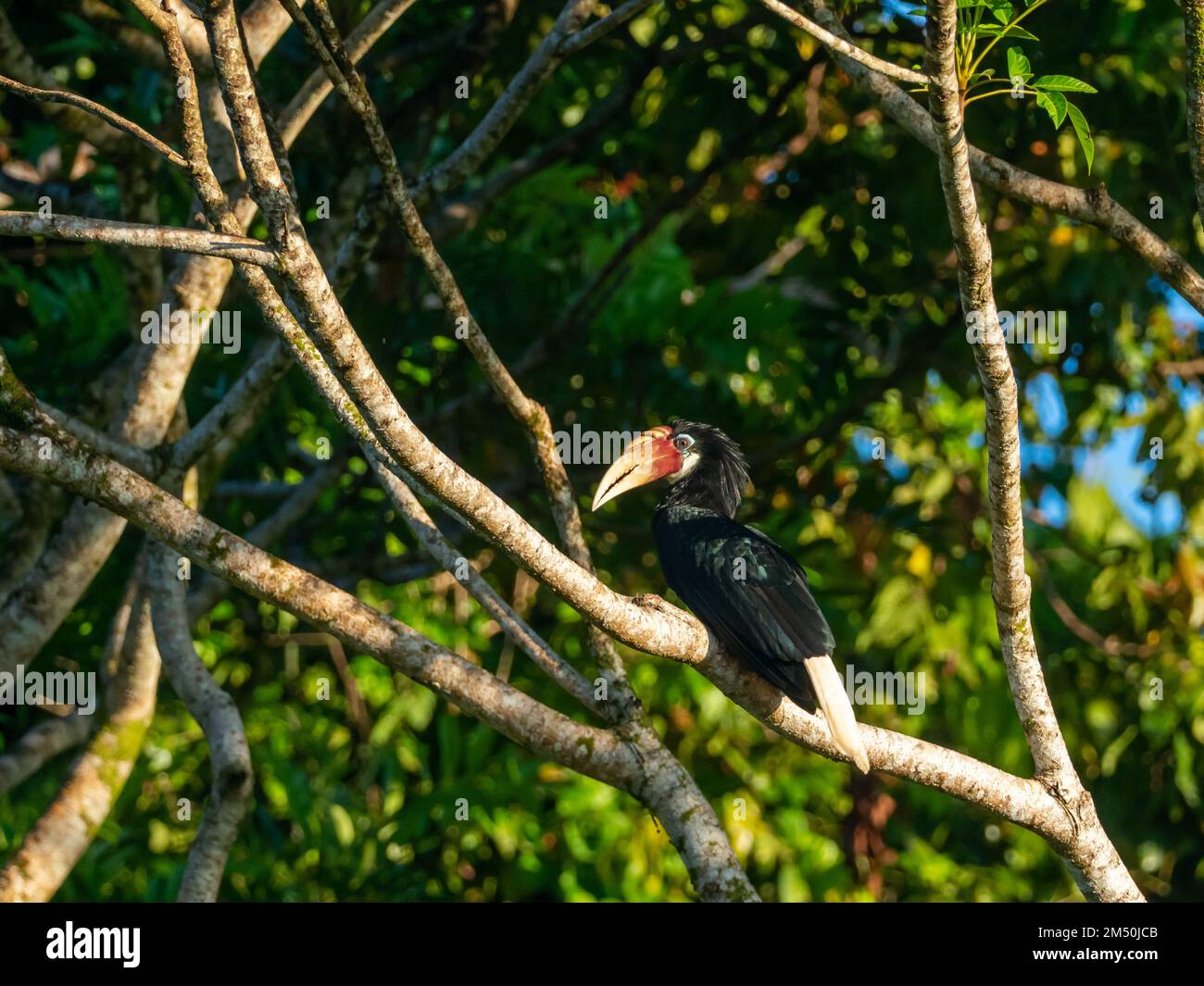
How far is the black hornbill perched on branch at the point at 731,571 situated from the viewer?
4312 millimetres

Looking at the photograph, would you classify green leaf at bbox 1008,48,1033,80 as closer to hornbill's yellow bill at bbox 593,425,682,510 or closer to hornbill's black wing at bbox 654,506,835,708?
hornbill's black wing at bbox 654,506,835,708

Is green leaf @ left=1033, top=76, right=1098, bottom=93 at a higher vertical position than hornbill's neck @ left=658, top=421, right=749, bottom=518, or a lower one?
higher

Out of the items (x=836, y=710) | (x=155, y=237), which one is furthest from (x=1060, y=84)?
(x=155, y=237)

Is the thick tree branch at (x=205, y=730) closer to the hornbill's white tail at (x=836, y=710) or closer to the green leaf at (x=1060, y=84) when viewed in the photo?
the hornbill's white tail at (x=836, y=710)

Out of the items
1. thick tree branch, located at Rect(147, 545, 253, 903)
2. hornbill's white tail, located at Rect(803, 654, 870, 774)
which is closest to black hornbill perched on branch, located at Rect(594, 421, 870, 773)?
hornbill's white tail, located at Rect(803, 654, 870, 774)

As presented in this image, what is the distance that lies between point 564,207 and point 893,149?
1909 mm

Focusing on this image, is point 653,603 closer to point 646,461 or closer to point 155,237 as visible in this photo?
point 155,237

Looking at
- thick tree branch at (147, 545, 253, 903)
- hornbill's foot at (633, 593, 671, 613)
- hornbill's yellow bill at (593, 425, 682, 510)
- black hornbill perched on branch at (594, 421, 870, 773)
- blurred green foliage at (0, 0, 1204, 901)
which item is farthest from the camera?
blurred green foliage at (0, 0, 1204, 901)

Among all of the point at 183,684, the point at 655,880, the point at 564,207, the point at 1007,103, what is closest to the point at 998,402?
the point at 1007,103

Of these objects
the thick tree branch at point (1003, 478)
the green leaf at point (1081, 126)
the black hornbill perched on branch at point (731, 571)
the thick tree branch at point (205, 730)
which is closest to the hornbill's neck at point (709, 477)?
the black hornbill perched on branch at point (731, 571)

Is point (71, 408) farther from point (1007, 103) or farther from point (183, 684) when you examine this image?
point (1007, 103)

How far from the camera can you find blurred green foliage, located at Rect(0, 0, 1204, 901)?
273 inches

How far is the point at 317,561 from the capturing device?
742 centimetres

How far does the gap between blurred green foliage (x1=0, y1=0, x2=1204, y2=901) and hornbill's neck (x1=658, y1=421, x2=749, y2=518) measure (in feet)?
3.77
